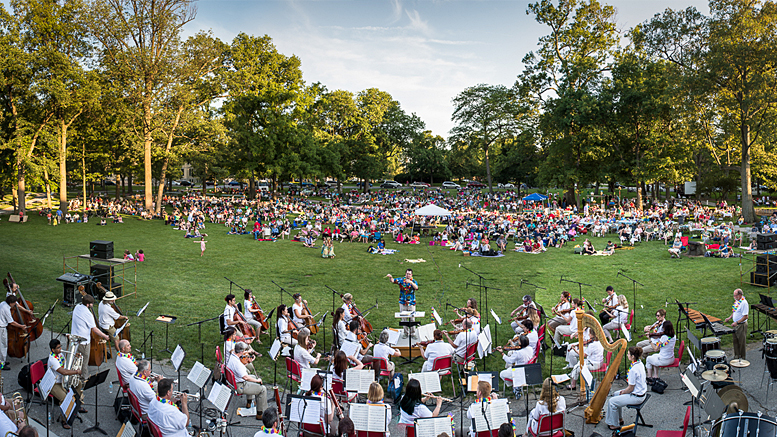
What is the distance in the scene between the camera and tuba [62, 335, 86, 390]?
689cm

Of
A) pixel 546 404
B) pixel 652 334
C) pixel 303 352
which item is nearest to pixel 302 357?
pixel 303 352

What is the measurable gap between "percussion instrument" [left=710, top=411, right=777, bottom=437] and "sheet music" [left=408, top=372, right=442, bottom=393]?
124 inches

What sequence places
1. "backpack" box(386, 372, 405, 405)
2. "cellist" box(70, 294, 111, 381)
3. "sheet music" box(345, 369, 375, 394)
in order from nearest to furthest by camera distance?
"sheet music" box(345, 369, 375, 394), "backpack" box(386, 372, 405, 405), "cellist" box(70, 294, 111, 381)

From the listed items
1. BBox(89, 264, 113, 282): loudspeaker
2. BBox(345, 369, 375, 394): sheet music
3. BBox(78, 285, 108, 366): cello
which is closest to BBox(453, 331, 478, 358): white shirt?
BBox(345, 369, 375, 394): sheet music

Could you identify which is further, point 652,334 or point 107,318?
point 107,318

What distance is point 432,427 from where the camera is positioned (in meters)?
4.99

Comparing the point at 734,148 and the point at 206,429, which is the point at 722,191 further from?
the point at 206,429

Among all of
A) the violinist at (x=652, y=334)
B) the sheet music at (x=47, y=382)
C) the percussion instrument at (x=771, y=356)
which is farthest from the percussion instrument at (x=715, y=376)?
the sheet music at (x=47, y=382)

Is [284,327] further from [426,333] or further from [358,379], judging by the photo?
[426,333]

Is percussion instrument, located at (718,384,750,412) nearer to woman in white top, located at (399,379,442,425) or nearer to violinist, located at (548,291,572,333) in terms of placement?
woman in white top, located at (399,379,442,425)

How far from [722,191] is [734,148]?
22.8 ft

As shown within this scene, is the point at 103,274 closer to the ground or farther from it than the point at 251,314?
farther from it

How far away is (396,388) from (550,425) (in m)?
2.43

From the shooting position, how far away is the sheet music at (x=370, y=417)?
5297 mm
